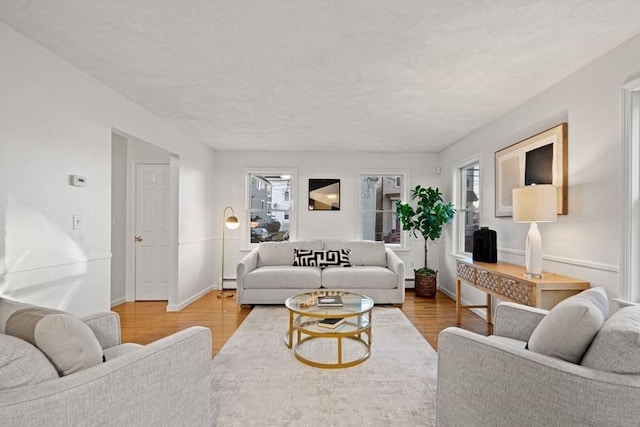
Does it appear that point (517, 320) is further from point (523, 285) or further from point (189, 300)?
point (189, 300)

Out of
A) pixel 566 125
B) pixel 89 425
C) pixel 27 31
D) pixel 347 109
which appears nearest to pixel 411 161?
pixel 347 109

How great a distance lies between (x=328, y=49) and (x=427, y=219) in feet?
→ 10.9

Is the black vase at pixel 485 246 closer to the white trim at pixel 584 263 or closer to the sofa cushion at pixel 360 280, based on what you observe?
the white trim at pixel 584 263

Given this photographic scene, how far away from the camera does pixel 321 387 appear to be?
84.1 inches

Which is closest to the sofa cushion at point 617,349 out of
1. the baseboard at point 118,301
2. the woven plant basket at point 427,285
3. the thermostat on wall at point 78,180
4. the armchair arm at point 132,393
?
the armchair arm at point 132,393

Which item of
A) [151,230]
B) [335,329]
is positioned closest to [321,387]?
[335,329]

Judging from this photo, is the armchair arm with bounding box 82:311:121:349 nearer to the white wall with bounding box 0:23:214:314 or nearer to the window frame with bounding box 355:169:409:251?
the white wall with bounding box 0:23:214:314

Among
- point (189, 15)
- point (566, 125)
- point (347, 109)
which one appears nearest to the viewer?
point (189, 15)

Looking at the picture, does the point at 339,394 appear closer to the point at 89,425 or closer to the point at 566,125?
the point at 89,425

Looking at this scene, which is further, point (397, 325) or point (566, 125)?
point (397, 325)

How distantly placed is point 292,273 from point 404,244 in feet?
7.41

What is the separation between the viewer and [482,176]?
12.9 ft

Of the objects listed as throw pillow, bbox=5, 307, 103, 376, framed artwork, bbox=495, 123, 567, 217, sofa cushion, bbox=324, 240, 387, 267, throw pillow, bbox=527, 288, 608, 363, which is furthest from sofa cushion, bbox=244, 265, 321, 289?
throw pillow, bbox=527, 288, 608, 363

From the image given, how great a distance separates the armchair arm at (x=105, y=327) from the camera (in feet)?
5.58
